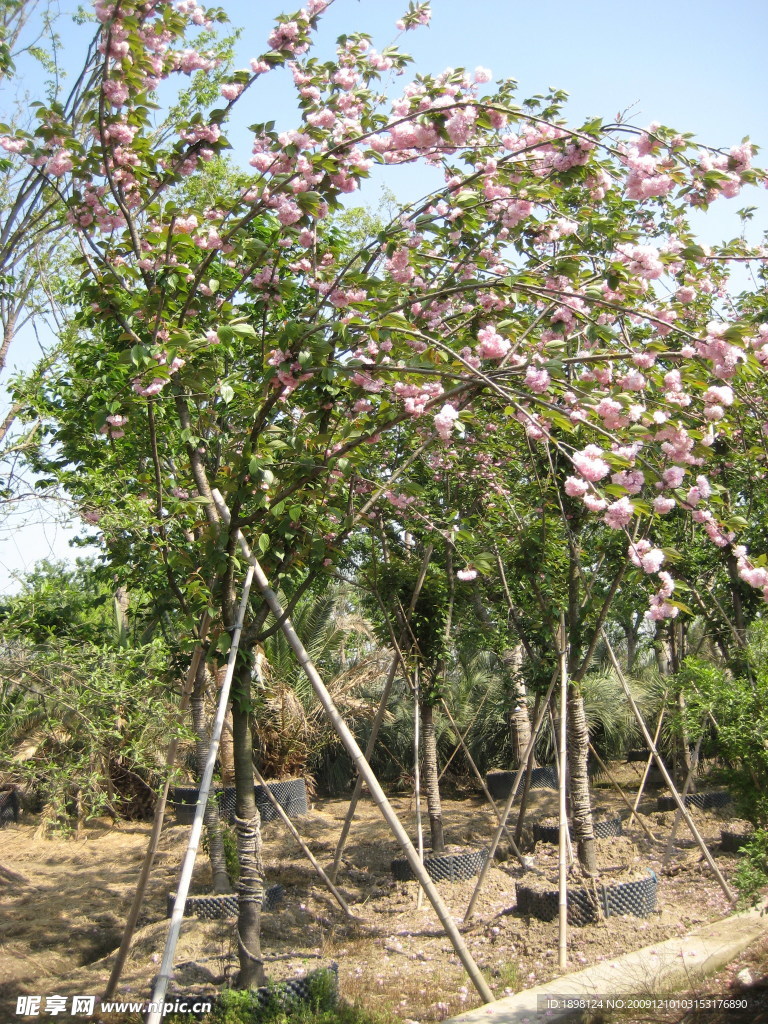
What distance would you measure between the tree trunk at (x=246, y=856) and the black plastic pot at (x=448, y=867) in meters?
2.89

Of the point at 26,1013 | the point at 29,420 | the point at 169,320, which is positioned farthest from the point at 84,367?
the point at 26,1013

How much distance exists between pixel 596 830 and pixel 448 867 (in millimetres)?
1608

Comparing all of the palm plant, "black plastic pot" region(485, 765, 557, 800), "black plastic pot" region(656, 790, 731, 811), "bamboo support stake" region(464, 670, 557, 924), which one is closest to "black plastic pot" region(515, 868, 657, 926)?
"bamboo support stake" region(464, 670, 557, 924)

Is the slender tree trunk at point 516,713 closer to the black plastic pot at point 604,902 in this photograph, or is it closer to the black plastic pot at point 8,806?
the black plastic pot at point 604,902

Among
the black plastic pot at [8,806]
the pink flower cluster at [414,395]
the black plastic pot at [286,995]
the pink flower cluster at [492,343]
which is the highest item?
the pink flower cluster at [492,343]

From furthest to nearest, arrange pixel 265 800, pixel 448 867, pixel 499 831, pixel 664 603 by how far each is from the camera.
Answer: pixel 265 800
pixel 448 867
pixel 499 831
pixel 664 603

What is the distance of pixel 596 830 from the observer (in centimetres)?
773

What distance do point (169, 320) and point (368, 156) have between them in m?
1.32

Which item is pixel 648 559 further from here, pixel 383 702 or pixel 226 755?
pixel 226 755

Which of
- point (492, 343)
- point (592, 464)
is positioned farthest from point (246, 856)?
point (492, 343)

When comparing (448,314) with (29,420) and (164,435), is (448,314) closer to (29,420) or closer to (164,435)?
(164,435)

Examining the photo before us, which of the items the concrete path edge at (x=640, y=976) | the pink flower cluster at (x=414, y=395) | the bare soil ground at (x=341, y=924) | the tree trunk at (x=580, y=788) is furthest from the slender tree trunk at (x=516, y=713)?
the pink flower cluster at (x=414, y=395)

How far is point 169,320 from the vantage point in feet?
14.2

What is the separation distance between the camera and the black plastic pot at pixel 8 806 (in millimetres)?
10469
